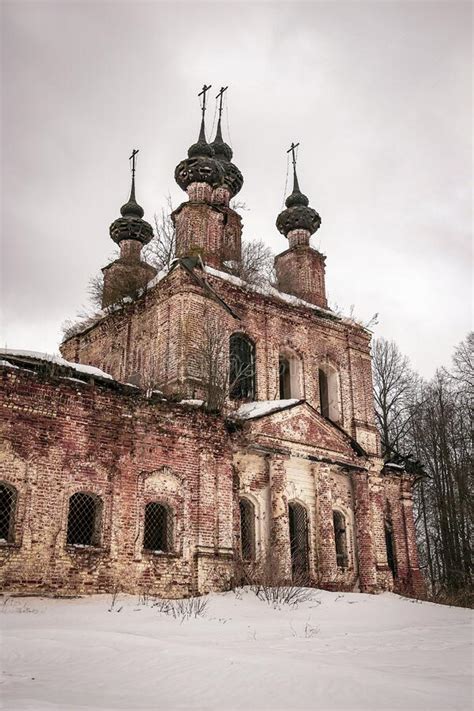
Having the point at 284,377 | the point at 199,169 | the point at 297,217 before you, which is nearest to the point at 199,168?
the point at 199,169

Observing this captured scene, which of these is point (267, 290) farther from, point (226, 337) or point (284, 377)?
point (284, 377)

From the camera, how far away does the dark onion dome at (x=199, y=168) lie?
20.9 metres

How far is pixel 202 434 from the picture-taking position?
555 inches

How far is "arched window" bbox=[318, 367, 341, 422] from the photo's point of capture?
68.1ft

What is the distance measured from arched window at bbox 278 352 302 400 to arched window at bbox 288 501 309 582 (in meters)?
4.24

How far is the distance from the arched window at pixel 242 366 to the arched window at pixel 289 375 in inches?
54.6

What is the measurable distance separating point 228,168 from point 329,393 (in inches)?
354

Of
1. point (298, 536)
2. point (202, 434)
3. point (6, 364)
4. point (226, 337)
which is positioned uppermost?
point (226, 337)

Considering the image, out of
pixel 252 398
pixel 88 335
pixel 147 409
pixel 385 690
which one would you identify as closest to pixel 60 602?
pixel 147 409

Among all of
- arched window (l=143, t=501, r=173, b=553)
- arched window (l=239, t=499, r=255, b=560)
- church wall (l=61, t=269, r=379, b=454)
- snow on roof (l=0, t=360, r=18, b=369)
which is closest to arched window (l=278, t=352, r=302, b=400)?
church wall (l=61, t=269, r=379, b=454)

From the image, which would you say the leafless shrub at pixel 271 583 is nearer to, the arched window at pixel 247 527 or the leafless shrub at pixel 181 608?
the arched window at pixel 247 527

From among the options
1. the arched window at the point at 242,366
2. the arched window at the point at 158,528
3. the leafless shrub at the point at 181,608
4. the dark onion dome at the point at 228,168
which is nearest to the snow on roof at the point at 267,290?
the arched window at the point at 242,366

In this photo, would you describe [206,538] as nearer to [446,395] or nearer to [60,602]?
[60,602]

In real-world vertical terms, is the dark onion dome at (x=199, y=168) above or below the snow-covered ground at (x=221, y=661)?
above
